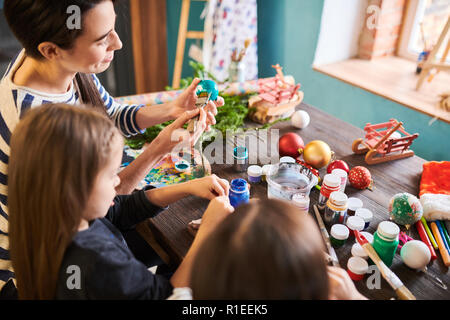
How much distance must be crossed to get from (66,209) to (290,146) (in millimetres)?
800

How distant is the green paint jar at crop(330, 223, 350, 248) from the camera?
94 cm

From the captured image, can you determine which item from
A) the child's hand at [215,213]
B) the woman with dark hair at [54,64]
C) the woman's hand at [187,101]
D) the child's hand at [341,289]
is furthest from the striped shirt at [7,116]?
the child's hand at [341,289]

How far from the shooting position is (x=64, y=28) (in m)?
0.94

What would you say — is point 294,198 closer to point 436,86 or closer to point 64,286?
point 64,286

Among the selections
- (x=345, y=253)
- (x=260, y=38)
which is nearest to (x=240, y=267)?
(x=345, y=253)

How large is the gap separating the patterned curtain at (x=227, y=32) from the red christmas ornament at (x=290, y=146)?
127 centimetres

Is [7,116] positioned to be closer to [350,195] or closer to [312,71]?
[350,195]

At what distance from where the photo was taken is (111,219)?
1031mm

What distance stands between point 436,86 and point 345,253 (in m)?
1.65

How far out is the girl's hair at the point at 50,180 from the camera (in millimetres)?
676

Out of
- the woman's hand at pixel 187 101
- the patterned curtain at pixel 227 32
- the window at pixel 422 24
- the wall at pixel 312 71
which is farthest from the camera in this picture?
the patterned curtain at pixel 227 32

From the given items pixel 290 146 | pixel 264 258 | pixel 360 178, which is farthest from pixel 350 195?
pixel 264 258

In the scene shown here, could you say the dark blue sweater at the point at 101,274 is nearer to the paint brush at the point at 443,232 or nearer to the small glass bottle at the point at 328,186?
the small glass bottle at the point at 328,186

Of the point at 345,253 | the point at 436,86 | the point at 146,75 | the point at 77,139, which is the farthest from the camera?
the point at 146,75
